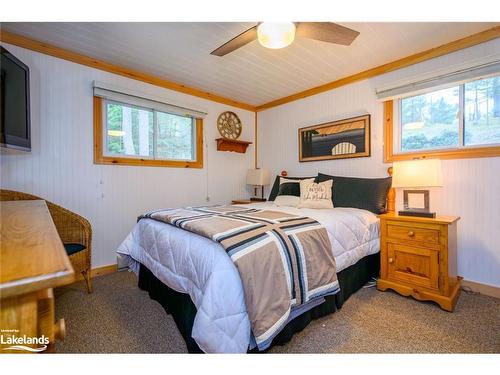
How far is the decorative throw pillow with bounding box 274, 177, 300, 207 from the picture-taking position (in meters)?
2.80

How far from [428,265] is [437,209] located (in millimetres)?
737

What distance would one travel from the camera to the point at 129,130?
2902mm

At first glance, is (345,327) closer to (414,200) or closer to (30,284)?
(414,200)

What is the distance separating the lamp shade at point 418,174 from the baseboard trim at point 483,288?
3.39 ft

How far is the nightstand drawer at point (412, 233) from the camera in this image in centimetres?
191

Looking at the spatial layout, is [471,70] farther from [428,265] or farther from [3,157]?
[3,157]

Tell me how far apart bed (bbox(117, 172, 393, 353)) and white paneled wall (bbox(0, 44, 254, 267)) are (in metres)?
0.78

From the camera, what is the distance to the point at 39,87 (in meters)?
2.28

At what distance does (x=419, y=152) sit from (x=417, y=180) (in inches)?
26.1

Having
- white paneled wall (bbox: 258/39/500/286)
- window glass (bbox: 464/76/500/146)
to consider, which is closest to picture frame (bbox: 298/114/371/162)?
white paneled wall (bbox: 258/39/500/286)

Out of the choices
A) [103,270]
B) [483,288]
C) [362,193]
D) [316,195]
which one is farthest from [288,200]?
[103,270]

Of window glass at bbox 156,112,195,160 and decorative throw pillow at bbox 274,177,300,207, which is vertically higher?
window glass at bbox 156,112,195,160

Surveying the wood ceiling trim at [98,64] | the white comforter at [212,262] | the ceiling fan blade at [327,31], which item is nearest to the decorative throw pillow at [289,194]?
the white comforter at [212,262]

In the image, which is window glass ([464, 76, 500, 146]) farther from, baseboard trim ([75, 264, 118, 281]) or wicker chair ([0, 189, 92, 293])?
baseboard trim ([75, 264, 118, 281])
